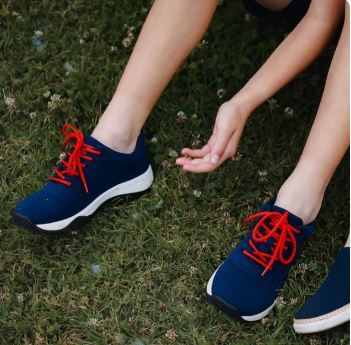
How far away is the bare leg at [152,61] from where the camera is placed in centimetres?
235

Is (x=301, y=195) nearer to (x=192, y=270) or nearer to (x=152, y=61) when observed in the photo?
(x=192, y=270)

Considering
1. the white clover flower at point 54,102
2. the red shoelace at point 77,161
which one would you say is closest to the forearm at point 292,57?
the red shoelace at point 77,161

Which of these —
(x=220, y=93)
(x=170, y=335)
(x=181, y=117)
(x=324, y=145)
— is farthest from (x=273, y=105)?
(x=170, y=335)

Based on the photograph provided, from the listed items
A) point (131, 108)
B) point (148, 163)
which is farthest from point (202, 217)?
point (131, 108)

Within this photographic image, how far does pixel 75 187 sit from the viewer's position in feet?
A: 7.99

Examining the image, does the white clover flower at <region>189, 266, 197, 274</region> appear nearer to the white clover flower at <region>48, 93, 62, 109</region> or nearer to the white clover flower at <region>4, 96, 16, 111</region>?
the white clover flower at <region>48, 93, 62, 109</region>

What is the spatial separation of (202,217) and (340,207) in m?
0.48

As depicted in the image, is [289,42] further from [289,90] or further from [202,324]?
[202,324]

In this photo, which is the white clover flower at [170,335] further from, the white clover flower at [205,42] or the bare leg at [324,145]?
the white clover flower at [205,42]

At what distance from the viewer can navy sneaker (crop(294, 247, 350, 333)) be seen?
217 centimetres

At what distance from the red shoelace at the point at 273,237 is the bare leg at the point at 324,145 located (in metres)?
0.05

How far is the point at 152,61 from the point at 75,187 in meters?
0.48

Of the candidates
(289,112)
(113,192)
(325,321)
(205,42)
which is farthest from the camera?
(205,42)

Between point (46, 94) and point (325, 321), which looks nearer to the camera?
point (325, 321)
